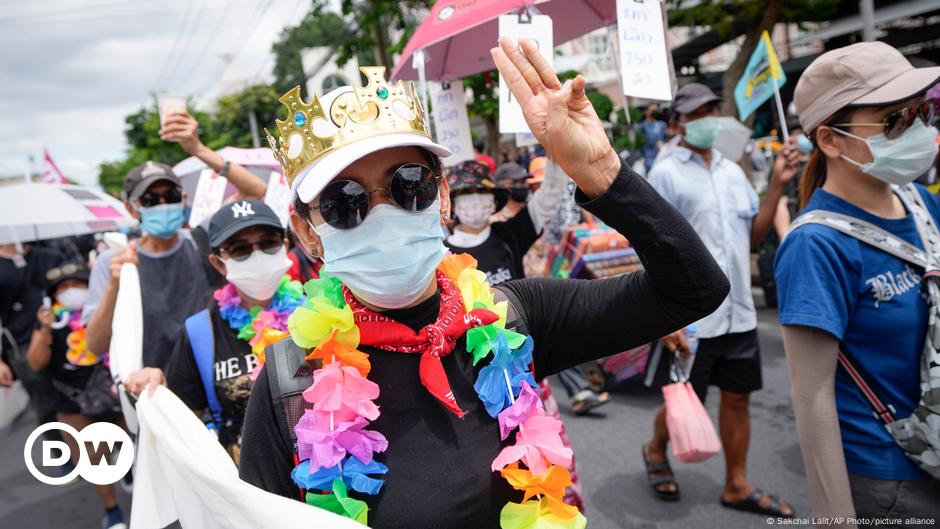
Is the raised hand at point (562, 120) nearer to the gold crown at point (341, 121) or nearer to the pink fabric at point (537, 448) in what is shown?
the gold crown at point (341, 121)

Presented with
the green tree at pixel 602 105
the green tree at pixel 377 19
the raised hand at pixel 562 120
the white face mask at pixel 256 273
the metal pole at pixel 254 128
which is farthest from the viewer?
the metal pole at pixel 254 128

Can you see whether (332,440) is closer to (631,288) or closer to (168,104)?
(631,288)

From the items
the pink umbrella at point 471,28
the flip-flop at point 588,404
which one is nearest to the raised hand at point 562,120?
the pink umbrella at point 471,28

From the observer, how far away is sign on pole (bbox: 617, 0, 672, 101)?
2.58 metres

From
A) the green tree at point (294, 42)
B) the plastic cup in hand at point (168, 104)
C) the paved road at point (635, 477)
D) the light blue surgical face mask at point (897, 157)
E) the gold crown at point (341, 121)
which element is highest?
the green tree at point (294, 42)

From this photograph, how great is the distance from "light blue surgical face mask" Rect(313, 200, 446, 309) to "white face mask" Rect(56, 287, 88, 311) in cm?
381

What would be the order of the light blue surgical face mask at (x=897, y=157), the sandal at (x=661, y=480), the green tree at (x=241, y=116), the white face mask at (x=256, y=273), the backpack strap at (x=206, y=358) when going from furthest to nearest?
the green tree at (x=241, y=116) → the sandal at (x=661, y=480) → the white face mask at (x=256, y=273) → the backpack strap at (x=206, y=358) → the light blue surgical face mask at (x=897, y=157)

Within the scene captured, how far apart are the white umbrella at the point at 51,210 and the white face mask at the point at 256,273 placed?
1.81 m

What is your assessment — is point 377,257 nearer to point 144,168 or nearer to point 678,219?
point 678,219

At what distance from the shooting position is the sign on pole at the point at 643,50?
101 inches

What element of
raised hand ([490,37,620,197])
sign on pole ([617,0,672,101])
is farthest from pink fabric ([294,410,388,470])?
sign on pole ([617,0,672,101])

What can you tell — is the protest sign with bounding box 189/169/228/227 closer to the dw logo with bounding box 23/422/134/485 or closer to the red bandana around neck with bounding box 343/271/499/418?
the dw logo with bounding box 23/422/134/485

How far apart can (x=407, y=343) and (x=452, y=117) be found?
8.74 ft

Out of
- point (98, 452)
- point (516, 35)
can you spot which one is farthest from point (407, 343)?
point (516, 35)
